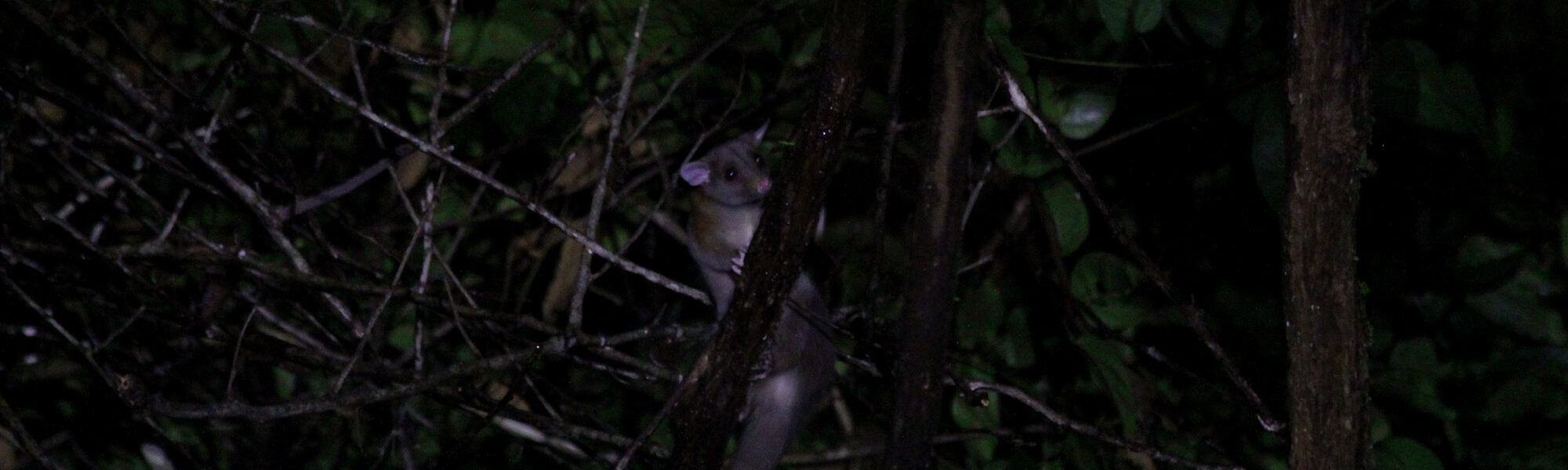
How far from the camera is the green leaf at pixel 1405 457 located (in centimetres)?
229

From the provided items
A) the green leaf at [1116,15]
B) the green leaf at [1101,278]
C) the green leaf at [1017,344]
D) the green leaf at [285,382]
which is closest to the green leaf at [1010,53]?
the green leaf at [1116,15]

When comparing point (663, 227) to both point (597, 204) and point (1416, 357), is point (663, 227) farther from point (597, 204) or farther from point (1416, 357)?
point (1416, 357)

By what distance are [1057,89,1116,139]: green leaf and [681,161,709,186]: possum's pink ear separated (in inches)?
33.4

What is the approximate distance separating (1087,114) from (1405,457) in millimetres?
963

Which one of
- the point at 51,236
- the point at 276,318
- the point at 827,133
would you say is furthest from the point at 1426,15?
the point at 51,236

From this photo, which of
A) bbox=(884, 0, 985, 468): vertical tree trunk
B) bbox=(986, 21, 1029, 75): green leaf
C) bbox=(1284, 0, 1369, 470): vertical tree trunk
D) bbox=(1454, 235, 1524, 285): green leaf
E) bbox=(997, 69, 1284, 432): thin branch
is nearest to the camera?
bbox=(884, 0, 985, 468): vertical tree trunk

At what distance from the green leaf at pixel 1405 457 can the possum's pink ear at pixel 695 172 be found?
1.60 meters

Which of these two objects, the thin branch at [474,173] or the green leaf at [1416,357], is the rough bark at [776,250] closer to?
the thin branch at [474,173]

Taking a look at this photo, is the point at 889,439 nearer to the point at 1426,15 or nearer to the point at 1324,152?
the point at 1324,152

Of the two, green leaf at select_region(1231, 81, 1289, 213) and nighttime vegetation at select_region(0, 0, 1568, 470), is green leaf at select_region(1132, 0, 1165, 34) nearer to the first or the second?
nighttime vegetation at select_region(0, 0, 1568, 470)

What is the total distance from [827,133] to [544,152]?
1.63m

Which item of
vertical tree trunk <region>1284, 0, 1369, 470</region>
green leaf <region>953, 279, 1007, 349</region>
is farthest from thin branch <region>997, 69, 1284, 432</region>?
green leaf <region>953, 279, 1007, 349</region>

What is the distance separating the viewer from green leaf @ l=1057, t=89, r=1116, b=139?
246 centimetres

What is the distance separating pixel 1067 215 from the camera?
2.56 m
